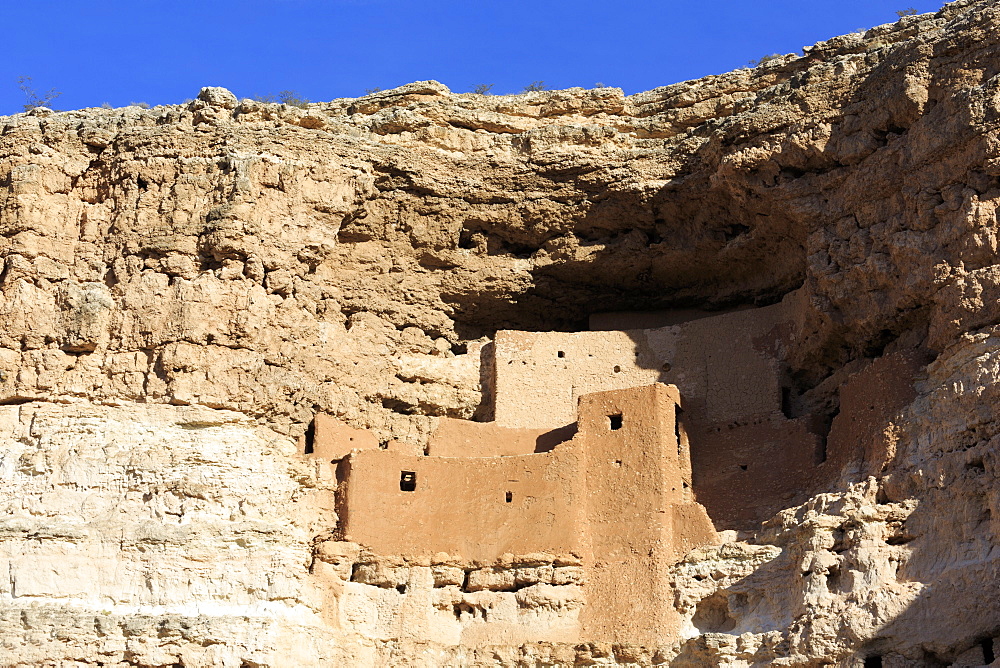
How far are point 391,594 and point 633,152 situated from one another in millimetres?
8106

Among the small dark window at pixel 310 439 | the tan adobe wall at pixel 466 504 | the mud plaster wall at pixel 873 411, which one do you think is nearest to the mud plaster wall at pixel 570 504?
the tan adobe wall at pixel 466 504

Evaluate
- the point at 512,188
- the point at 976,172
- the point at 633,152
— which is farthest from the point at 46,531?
the point at 976,172

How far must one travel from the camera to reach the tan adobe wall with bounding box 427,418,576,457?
2420 cm

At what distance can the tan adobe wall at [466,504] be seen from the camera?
22531 mm

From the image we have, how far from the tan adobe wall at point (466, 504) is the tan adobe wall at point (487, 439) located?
1065mm

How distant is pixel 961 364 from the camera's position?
21.2m

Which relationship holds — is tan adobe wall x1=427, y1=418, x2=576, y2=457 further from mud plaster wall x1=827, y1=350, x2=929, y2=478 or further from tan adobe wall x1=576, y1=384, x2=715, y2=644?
mud plaster wall x1=827, y1=350, x2=929, y2=478

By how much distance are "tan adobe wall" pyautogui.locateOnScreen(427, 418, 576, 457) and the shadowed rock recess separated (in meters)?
0.05

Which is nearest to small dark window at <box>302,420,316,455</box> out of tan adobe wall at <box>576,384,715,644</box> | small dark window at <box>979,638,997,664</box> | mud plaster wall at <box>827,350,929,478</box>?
tan adobe wall at <box>576,384,715,644</box>

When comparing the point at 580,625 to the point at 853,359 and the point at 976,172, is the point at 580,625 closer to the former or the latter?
the point at 853,359

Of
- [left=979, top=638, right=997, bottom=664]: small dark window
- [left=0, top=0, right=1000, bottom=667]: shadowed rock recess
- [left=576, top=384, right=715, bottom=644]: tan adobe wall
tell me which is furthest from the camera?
[left=576, top=384, right=715, bottom=644]: tan adobe wall

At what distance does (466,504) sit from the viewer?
22.9m

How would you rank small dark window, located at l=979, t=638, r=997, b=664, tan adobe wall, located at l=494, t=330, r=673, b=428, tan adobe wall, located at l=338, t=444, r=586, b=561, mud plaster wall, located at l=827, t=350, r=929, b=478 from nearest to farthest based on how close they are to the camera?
small dark window, located at l=979, t=638, r=997, b=664 → mud plaster wall, located at l=827, t=350, r=929, b=478 → tan adobe wall, located at l=338, t=444, r=586, b=561 → tan adobe wall, located at l=494, t=330, r=673, b=428

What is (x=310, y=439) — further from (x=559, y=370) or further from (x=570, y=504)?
(x=559, y=370)
